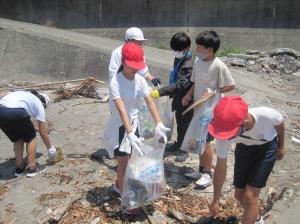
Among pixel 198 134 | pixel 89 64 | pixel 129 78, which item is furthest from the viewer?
Result: pixel 89 64

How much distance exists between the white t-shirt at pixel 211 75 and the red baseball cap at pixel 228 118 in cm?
127

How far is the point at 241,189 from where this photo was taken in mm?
3486

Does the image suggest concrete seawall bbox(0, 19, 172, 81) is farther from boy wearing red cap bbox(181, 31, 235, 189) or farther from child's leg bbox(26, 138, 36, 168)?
boy wearing red cap bbox(181, 31, 235, 189)

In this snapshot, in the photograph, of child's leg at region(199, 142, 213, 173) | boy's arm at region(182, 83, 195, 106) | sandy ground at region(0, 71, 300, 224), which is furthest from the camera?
boy's arm at region(182, 83, 195, 106)

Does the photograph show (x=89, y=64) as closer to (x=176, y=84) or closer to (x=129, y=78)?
(x=176, y=84)

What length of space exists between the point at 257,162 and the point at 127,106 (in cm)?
119

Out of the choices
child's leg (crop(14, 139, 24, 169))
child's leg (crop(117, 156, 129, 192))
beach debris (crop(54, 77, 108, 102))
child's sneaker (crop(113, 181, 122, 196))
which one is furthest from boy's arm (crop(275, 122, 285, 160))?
beach debris (crop(54, 77, 108, 102))

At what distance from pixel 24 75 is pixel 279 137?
23.8 feet

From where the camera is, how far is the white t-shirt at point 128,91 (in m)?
3.63

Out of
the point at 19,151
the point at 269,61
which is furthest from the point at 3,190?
the point at 269,61

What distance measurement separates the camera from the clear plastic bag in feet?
11.7

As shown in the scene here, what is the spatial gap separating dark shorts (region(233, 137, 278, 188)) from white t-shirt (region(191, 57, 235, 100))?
0.97m

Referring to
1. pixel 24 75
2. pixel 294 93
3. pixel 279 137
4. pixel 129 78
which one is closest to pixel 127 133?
pixel 129 78

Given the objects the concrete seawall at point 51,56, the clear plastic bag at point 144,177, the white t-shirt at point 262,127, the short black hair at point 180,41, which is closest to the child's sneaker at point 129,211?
the clear plastic bag at point 144,177
